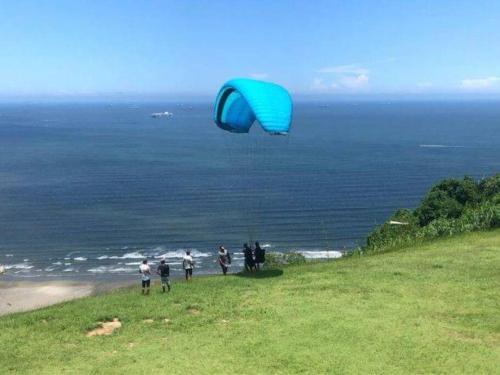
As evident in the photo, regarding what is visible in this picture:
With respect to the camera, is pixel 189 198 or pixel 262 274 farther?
pixel 189 198

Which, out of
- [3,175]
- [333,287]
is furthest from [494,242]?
[3,175]

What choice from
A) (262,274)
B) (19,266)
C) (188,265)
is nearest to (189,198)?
(19,266)

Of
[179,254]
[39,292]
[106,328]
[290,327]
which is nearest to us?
[290,327]

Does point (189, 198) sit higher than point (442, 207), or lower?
lower

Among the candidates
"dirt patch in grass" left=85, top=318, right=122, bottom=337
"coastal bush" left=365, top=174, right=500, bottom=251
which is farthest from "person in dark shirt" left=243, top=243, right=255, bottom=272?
"coastal bush" left=365, top=174, right=500, bottom=251

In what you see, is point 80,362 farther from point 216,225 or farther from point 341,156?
point 341,156

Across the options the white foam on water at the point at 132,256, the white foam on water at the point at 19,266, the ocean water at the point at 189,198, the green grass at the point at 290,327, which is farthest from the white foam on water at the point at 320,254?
the green grass at the point at 290,327

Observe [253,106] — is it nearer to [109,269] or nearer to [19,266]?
[109,269]
